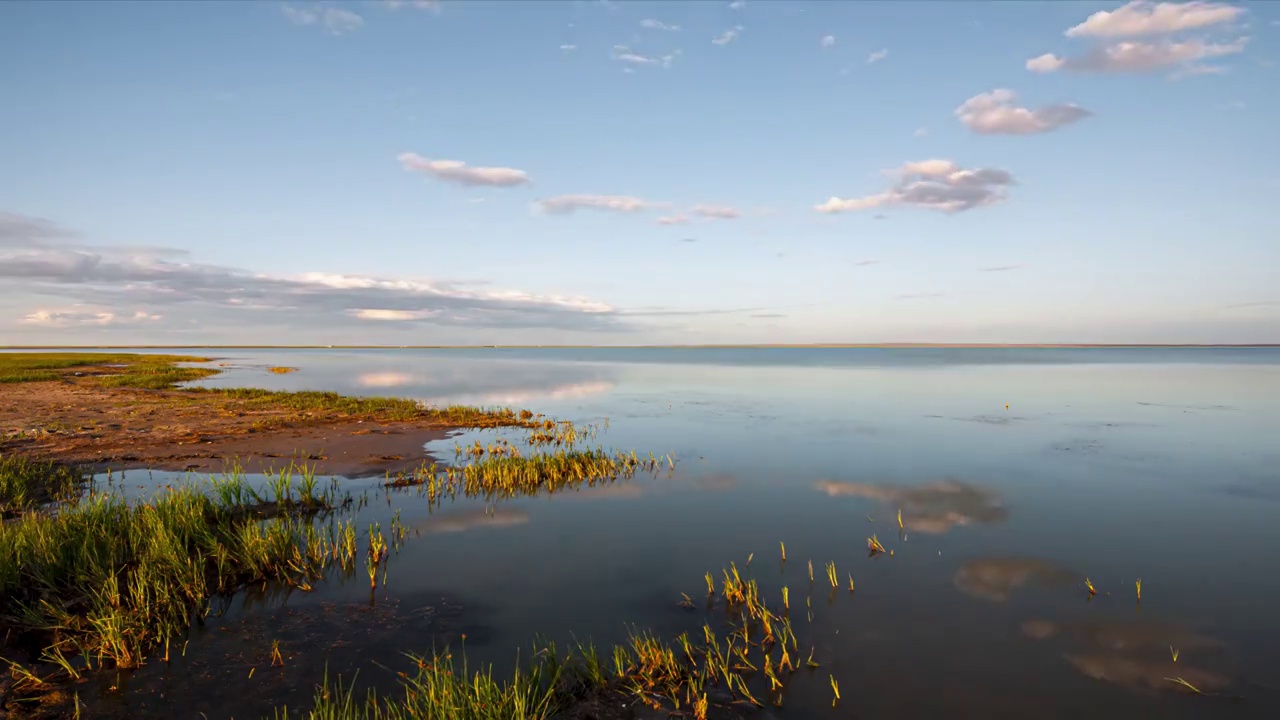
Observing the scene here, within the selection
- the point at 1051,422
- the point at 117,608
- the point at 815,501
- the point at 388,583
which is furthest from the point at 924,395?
the point at 117,608

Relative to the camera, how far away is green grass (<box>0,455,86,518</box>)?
15.9 metres

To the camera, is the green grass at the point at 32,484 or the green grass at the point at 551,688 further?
the green grass at the point at 32,484

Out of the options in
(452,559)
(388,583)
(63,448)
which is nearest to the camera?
(388,583)

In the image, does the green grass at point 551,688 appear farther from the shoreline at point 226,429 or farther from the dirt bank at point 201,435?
the dirt bank at point 201,435

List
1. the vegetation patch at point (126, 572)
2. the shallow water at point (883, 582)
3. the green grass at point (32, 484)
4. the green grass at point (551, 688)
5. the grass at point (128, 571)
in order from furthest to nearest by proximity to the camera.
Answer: the green grass at point (32, 484), the grass at point (128, 571), the vegetation patch at point (126, 572), the shallow water at point (883, 582), the green grass at point (551, 688)

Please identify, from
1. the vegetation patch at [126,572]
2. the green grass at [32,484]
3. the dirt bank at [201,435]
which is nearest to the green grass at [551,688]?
the vegetation patch at [126,572]

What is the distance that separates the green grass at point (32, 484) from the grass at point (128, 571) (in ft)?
7.93

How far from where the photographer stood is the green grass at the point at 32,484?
15.9 meters

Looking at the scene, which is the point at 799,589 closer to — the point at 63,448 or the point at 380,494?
the point at 380,494

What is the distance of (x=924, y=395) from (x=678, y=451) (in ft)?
120

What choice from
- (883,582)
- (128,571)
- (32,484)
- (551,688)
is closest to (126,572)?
(128,571)

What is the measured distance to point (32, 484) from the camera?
1806cm

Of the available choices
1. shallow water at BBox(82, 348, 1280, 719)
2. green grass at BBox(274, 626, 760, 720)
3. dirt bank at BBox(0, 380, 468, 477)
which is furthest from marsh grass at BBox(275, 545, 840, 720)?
dirt bank at BBox(0, 380, 468, 477)

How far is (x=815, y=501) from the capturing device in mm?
19000
